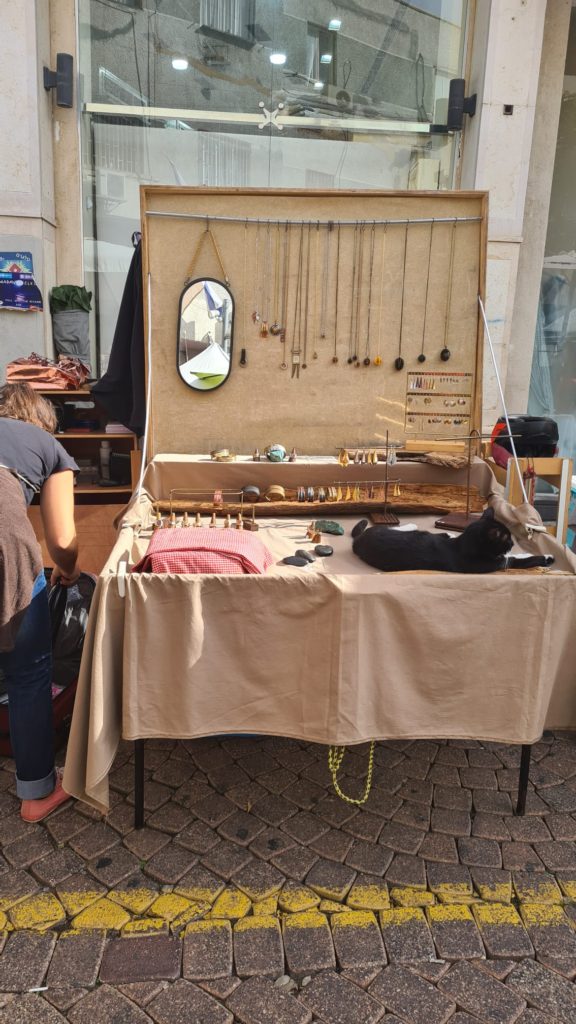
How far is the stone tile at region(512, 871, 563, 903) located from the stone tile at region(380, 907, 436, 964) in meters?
0.36

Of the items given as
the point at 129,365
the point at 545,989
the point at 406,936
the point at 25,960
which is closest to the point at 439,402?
the point at 129,365

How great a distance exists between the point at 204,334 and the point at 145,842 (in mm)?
2466

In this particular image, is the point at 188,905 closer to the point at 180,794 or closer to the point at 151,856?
the point at 151,856

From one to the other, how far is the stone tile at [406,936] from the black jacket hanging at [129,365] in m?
2.74

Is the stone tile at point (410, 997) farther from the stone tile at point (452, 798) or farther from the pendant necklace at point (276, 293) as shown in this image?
the pendant necklace at point (276, 293)

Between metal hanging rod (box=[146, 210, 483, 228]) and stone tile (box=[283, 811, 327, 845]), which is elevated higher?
metal hanging rod (box=[146, 210, 483, 228])

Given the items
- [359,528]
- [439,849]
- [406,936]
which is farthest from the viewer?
[359,528]

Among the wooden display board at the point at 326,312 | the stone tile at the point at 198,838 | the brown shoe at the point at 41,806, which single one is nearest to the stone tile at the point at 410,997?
the stone tile at the point at 198,838

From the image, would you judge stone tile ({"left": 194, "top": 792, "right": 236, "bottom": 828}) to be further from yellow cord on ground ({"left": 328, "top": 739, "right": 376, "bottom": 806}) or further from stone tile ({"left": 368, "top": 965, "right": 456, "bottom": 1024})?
stone tile ({"left": 368, "top": 965, "right": 456, "bottom": 1024})

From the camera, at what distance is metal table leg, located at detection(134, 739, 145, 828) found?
2.38 meters

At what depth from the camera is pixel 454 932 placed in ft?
6.84

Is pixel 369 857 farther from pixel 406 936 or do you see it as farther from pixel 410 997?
pixel 410 997

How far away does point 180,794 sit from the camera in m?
2.68

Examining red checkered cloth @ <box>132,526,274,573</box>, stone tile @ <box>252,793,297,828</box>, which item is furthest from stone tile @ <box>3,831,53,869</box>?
red checkered cloth @ <box>132,526,274,573</box>
